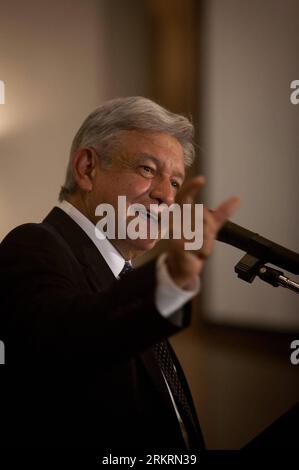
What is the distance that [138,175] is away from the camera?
1085 mm

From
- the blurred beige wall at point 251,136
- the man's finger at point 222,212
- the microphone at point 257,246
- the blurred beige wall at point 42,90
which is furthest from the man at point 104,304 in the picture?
the blurred beige wall at point 251,136

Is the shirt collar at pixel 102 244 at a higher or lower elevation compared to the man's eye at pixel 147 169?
lower

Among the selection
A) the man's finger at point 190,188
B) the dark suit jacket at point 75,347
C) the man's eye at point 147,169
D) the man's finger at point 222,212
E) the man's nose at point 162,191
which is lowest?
the dark suit jacket at point 75,347

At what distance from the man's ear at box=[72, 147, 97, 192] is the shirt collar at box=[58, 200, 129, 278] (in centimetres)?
8

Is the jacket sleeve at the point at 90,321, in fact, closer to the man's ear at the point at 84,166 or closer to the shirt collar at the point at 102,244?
the shirt collar at the point at 102,244

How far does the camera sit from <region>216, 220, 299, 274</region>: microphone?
0.94 meters

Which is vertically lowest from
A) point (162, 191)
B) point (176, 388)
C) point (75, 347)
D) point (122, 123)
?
point (176, 388)

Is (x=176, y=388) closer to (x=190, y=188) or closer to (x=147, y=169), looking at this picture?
(x=147, y=169)

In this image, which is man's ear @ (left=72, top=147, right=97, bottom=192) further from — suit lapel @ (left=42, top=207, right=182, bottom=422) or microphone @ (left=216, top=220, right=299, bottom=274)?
microphone @ (left=216, top=220, right=299, bottom=274)

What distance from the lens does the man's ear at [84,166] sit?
3.71 ft

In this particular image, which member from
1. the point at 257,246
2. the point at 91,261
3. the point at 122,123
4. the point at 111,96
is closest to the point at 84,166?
the point at 122,123

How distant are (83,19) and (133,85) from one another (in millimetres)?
454

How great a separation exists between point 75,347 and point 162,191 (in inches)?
18.6

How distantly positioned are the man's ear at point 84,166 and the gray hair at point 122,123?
0.02m
